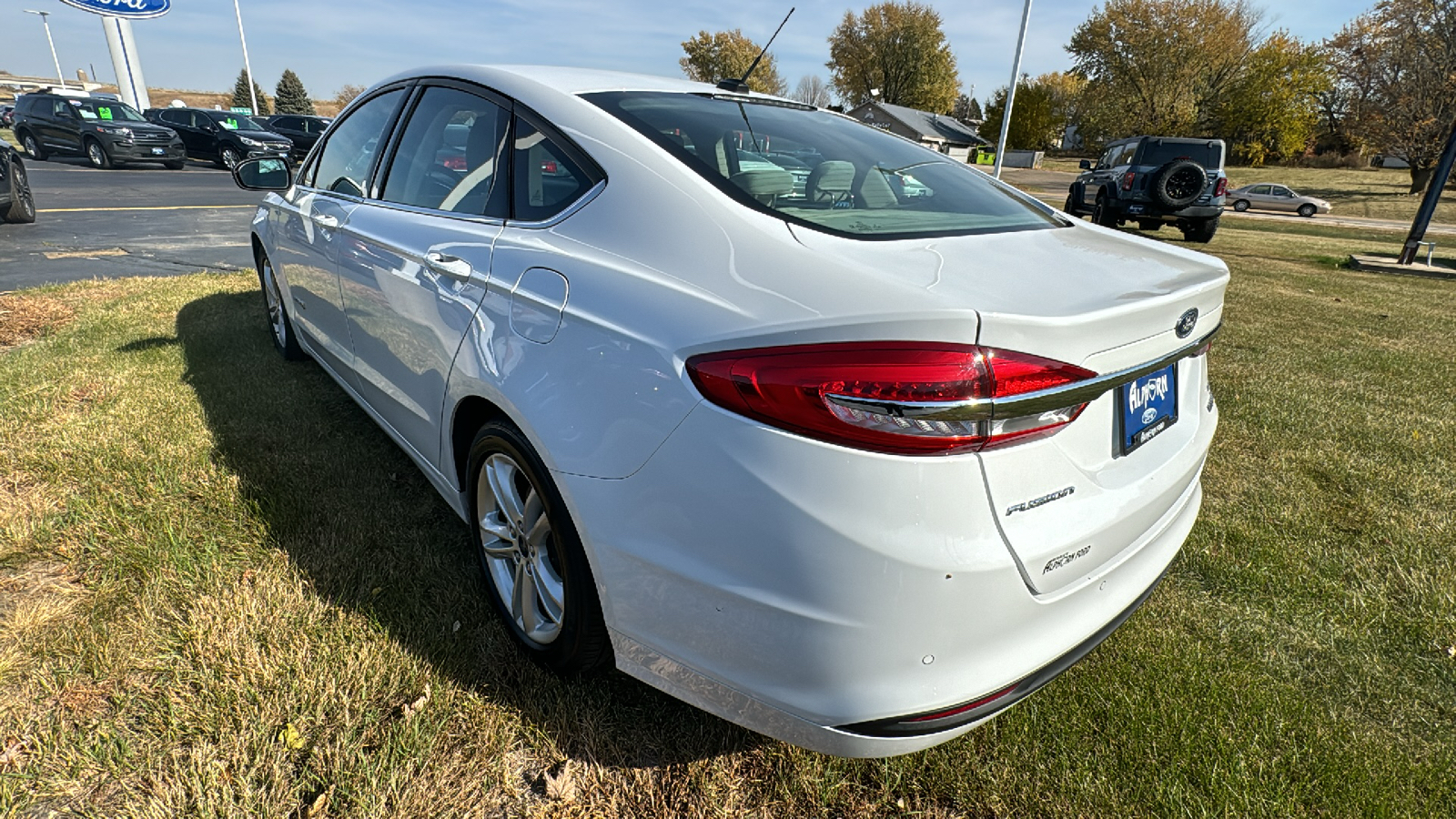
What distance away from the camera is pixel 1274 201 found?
28984mm

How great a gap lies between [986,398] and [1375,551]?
2616mm

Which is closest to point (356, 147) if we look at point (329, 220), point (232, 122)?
point (329, 220)

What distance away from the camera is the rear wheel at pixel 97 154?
1712 cm

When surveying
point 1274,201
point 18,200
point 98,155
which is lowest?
point 1274,201

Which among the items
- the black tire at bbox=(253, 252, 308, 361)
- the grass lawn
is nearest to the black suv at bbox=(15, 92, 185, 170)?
the black tire at bbox=(253, 252, 308, 361)

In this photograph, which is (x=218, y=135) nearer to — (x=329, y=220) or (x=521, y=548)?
(x=329, y=220)

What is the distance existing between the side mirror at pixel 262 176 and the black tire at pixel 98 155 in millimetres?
18248

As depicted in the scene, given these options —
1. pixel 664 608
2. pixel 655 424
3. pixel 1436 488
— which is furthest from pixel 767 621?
pixel 1436 488

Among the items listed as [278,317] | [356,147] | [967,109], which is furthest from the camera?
[967,109]

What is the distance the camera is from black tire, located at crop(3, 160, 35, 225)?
8656 millimetres

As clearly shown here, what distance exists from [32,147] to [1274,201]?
40.7m

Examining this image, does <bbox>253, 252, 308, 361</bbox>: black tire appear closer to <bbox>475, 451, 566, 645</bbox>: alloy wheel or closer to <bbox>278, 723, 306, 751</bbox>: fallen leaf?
<bbox>475, 451, 566, 645</bbox>: alloy wheel

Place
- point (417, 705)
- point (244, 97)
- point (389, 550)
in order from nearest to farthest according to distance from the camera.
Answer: point (417, 705) → point (389, 550) → point (244, 97)

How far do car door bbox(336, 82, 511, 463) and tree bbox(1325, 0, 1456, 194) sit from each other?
4371 cm
